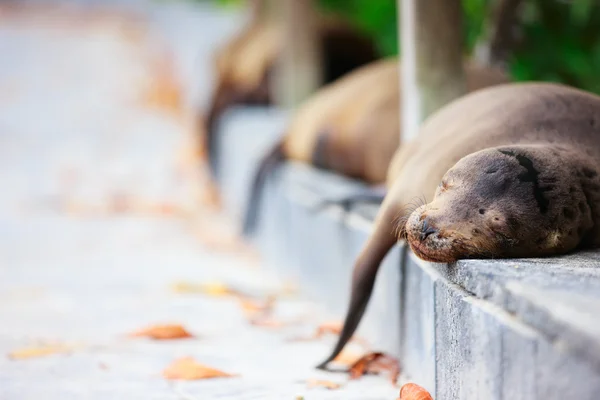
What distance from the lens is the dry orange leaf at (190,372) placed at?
3080 mm

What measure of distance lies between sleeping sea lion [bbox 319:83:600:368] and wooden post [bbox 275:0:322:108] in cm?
395

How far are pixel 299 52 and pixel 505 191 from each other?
4732 millimetres

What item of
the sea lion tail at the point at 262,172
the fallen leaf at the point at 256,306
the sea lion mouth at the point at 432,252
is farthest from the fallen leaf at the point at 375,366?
the sea lion tail at the point at 262,172

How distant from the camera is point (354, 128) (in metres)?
5.18

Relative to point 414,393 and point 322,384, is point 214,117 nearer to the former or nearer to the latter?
point 322,384

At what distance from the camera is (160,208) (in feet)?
27.0

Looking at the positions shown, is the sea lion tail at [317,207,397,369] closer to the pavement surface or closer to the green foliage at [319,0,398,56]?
the pavement surface

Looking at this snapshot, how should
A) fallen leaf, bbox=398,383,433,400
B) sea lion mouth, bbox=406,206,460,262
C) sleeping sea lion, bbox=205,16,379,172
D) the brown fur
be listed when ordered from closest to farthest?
sea lion mouth, bbox=406,206,460,262 < fallen leaf, bbox=398,383,433,400 < the brown fur < sleeping sea lion, bbox=205,16,379,172

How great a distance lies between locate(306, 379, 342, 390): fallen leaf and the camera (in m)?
2.95

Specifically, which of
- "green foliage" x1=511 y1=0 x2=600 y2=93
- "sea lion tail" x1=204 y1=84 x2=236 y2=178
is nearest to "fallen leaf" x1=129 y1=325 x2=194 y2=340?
"green foliage" x1=511 y1=0 x2=600 y2=93

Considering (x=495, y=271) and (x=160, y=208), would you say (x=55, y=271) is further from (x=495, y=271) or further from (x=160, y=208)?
(x=495, y=271)

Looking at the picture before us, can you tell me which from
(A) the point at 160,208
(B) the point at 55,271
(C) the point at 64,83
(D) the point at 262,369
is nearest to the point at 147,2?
(C) the point at 64,83

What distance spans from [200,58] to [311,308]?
8.37 m

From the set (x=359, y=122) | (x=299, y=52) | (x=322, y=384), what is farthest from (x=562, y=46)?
(x=322, y=384)
